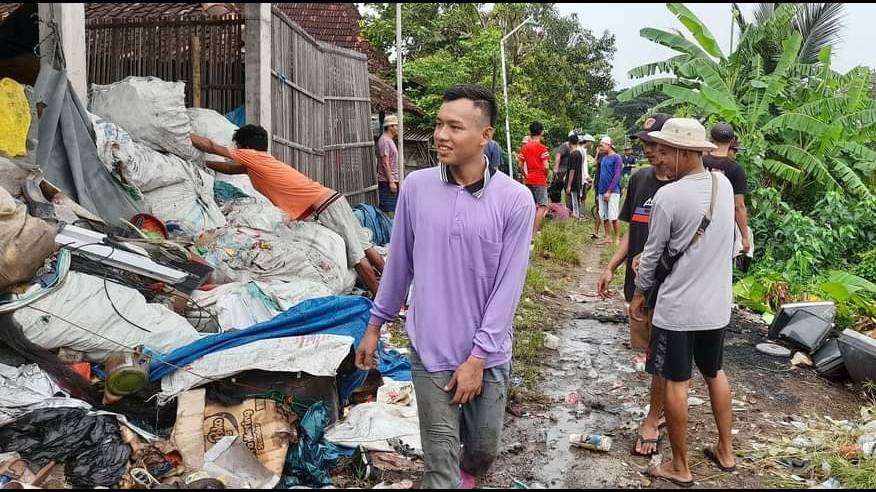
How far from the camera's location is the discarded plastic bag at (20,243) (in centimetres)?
402

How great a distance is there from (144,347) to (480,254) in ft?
7.80

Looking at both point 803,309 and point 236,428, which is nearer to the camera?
point 236,428

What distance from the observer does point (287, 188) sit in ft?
20.9

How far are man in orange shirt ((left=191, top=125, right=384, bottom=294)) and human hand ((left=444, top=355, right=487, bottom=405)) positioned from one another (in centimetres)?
394

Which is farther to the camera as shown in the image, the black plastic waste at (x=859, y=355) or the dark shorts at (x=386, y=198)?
the dark shorts at (x=386, y=198)

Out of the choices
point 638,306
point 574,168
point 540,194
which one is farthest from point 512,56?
point 638,306

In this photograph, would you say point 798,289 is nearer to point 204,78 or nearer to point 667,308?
point 667,308

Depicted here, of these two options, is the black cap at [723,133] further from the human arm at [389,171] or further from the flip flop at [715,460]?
the human arm at [389,171]

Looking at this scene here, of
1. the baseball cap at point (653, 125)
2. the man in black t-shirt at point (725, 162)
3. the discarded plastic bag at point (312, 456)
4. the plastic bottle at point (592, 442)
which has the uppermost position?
the baseball cap at point (653, 125)

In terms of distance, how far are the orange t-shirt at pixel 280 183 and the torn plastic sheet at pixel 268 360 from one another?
241cm

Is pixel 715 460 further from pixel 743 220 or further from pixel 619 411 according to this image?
pixel 743 220

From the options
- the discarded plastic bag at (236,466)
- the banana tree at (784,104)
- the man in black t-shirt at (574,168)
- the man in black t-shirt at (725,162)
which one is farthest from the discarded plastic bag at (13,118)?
the man in black t-shirt at (574,168)

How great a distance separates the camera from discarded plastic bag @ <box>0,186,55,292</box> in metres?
4.02

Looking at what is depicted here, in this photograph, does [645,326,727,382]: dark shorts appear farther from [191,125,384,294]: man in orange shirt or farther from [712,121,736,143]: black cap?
[191,125,384,294]: man in orange shirt
